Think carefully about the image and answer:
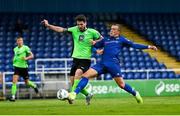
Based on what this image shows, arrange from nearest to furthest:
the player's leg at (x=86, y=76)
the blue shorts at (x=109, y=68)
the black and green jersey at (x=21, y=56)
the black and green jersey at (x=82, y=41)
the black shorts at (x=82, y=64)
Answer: the player's leg at (x=86, y=76)
the blue shorts at (x=109, y=68)
the black shorts at (x=82, y=64)
the black and green jersey at (x=82, y=41)
the black and green jersey at (x=21, y=56)

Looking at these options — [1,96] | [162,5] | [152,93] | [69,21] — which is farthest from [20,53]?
[162,5]

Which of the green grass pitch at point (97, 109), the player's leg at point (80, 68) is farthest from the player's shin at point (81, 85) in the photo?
the player's leg at point (80, 68)

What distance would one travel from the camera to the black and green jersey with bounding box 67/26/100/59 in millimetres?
17073

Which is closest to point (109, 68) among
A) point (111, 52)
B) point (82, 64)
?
point (111, 52)

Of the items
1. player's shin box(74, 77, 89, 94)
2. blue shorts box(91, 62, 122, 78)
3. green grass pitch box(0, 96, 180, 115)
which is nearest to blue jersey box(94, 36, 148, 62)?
blue shorts box(91, 62, 122, 78)

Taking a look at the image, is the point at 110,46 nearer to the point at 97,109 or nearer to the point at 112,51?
the point at 112,51

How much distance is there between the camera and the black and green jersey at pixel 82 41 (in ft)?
56.0

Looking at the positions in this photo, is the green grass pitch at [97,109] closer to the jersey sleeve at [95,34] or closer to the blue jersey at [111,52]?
the blue jersey at [111,52]

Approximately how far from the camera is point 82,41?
674 inches

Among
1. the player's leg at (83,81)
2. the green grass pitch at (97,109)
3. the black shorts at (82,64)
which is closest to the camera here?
the green grass pitch at (97,109)

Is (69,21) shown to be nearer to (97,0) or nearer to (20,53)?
(97,0)

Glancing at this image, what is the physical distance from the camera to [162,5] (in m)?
38.2

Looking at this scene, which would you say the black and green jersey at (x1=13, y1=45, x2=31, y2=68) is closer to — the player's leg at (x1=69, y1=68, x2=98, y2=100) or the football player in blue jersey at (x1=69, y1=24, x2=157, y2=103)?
the football player in blue jersey at (x1=69, y1=24, x2=157, y2=103)

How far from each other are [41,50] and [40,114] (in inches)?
820
